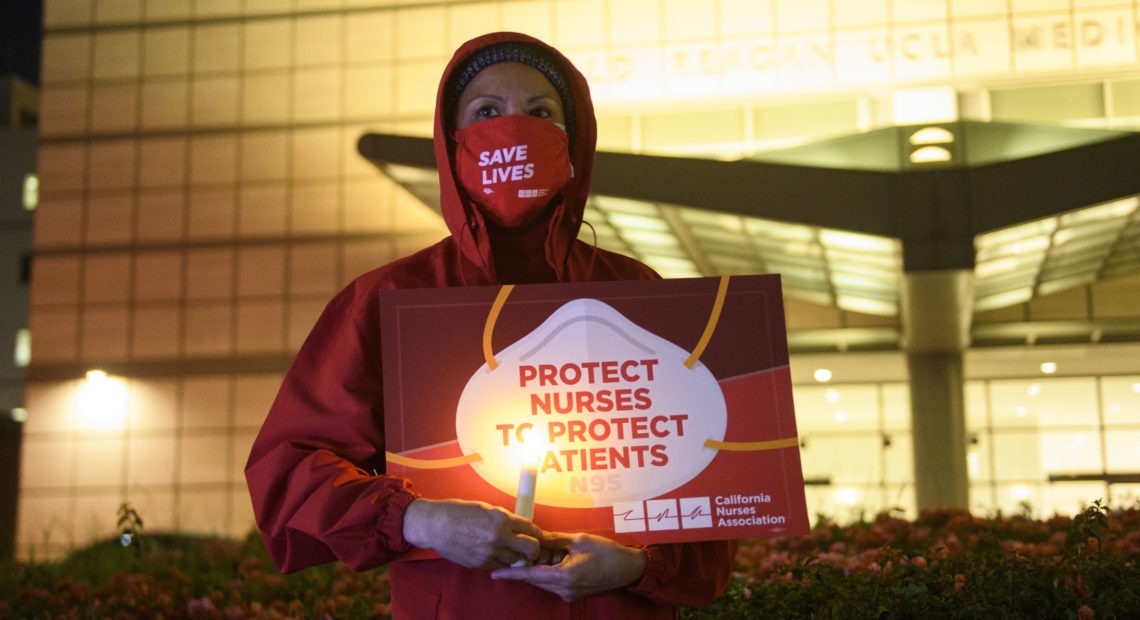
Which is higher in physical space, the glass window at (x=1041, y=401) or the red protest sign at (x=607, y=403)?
the glass window at (x=1041, y=401)

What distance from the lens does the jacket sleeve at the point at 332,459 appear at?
7.45ft

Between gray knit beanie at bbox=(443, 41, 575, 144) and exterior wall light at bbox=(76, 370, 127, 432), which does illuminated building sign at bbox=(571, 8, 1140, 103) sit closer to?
exterior wall light at bbox=(76, 370, 127, 432)

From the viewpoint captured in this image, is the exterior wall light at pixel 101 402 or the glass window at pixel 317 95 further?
the exterior wall light at pixel 101 402

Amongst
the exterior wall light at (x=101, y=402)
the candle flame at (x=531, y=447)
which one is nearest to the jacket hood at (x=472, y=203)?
the candle flame at (x=531, y=447)

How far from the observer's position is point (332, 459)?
2395mm

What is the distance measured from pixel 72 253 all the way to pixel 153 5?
602cm

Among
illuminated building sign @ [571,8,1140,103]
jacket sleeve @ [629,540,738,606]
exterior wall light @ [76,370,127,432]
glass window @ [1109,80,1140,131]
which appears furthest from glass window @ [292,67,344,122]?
jacket sleeve @ [629,540,738,606]

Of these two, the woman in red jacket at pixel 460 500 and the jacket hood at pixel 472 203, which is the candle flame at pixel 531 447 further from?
the jacket hood at pixel 472 203

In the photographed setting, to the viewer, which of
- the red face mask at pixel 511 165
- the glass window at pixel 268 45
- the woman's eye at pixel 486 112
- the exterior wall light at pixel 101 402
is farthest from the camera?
the glass window at pixel 268 45

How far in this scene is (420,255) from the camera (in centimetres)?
280

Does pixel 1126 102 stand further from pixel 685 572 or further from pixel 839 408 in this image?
pixel 685 572

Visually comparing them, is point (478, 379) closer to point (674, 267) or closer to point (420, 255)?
point (420, 255)

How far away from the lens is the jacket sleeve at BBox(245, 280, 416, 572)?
2270 millimetres

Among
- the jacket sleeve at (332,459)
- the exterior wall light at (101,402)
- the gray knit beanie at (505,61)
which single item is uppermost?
the exterior wall light at (101,402)
